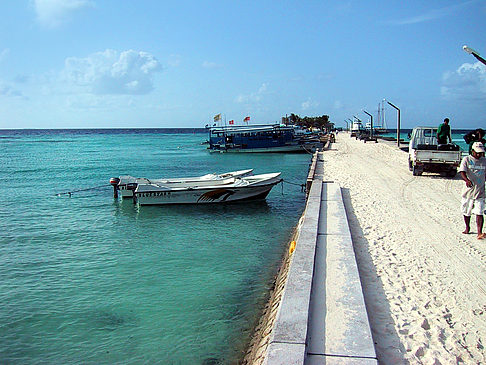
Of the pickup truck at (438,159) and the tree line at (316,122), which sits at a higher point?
the tree line at (316,122)

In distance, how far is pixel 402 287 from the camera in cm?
635

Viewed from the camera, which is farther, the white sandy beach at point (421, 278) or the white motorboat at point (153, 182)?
the white motorboat at point (153, 182)

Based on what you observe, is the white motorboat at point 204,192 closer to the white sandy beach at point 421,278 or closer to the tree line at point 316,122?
the white sandy beach at point 421,278

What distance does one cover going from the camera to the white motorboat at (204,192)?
1808cm

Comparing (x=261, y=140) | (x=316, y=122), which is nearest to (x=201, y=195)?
(x=261, y=140)

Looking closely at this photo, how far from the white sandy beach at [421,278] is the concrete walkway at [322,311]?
0.27 metres

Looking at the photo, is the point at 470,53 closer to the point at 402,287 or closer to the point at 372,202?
the point at 372,202

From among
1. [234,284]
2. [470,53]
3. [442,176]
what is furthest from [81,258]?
[442,176]

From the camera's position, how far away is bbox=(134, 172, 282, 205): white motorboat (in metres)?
18.1

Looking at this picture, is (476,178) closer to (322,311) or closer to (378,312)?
(378,312)

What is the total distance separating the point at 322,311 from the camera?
534 cm

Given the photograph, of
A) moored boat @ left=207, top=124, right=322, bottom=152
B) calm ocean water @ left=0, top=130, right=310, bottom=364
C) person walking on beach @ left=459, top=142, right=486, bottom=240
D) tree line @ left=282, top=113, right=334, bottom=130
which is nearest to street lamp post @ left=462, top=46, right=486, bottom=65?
person walking on beach @ left=459, top=142, right=486, bottom=240

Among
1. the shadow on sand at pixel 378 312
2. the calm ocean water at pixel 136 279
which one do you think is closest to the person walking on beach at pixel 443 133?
the calm ocean water at pixel 136 279

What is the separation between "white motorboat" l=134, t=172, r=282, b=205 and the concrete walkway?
960 centimetres
